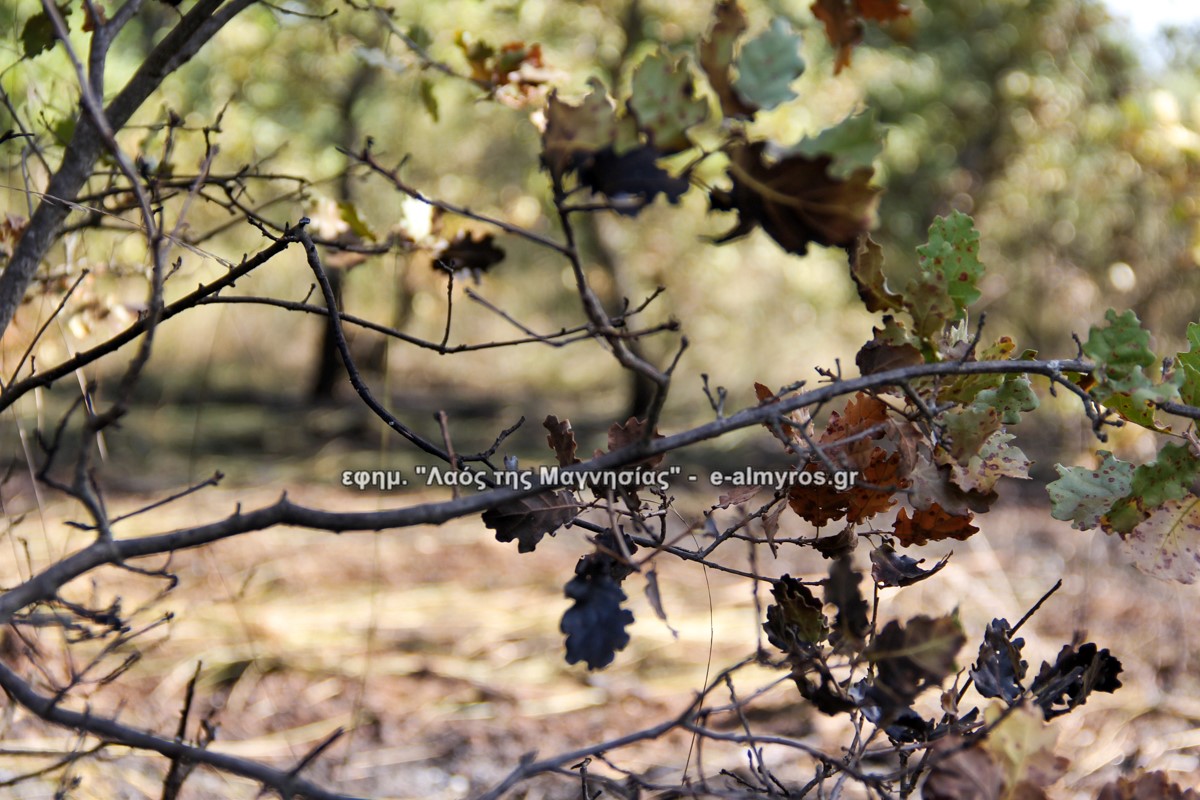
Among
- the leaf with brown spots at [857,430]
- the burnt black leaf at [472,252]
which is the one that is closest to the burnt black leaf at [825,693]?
the leaf with brown spots at [857,430]

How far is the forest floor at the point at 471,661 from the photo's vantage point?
167cm

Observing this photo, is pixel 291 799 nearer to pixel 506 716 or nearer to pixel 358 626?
pixel 506 716

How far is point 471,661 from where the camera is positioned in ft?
7.39

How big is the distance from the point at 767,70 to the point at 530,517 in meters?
0.32

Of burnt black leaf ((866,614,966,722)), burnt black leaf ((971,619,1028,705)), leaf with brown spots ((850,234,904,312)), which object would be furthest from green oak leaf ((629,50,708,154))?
burnt black leaf ((971,619,1028,705))

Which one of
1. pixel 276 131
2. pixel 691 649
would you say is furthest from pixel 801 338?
pixel 691 649

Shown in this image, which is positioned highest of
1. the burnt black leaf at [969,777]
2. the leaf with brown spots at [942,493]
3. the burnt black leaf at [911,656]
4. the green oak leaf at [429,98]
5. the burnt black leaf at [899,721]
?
the green oak leaf at [429,98]

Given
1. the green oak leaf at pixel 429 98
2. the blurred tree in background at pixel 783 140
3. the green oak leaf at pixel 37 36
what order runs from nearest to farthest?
the green oak leaf at pixel 37 36 < the green oak leaf at pixel 429 98 < the blurred tree in background at pixel 783 140

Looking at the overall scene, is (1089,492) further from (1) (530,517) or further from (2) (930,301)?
(1) (530,517)

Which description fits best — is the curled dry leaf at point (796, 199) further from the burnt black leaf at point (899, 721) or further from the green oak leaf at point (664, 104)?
the burnt black leaf at point (899, 721)

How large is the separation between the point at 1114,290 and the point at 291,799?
481 centimetres

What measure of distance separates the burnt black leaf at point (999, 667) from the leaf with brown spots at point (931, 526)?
9 cm

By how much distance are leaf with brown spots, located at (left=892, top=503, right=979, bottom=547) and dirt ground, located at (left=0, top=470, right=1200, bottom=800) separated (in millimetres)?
686

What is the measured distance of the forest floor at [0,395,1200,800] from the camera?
65.7 inches
